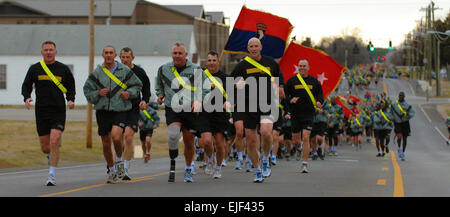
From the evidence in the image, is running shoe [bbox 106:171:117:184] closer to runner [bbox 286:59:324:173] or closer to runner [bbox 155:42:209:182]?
runner [bbox 155:42:209:182]

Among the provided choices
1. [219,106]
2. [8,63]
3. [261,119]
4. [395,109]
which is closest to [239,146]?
[219,106]

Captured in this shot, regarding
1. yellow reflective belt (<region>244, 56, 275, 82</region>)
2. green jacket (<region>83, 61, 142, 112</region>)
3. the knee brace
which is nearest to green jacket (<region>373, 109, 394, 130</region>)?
yellow reflective belt (<region>244, 56, 275, 82</region>)

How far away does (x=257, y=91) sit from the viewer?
496 inches

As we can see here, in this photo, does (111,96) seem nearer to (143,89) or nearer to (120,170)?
(143,89)

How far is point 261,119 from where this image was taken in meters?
12.9

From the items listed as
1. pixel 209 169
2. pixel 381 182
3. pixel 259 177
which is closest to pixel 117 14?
pixel 209 169

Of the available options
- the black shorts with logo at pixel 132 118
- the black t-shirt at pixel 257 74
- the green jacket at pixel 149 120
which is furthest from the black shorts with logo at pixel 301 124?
the green jacket at pixel 149 120

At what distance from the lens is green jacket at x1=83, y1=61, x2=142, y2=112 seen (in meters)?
12.5

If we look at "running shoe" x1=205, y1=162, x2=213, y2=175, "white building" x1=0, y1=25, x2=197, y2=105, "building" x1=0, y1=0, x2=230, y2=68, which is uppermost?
"building" x1=0, y1=0, x2=230, y2=68

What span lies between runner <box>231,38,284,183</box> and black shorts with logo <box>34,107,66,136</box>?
2726 mm

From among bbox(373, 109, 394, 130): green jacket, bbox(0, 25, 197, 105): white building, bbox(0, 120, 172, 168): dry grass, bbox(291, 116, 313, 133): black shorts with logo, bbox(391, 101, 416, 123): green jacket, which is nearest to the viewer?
bbox(291, 116, 313, 133): black shorts with logo

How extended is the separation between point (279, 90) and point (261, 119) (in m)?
0.54
